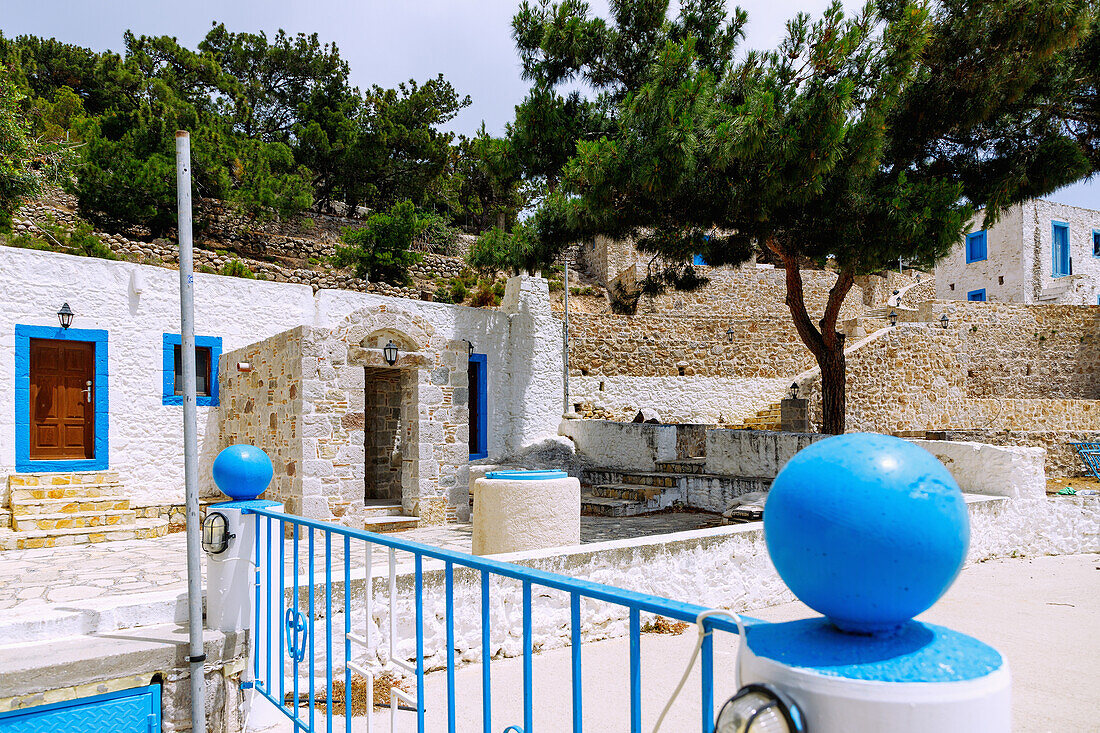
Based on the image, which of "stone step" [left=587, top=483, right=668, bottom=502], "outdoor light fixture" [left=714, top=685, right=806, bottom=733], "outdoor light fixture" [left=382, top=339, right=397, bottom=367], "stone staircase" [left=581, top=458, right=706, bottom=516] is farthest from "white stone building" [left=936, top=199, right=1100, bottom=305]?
"outdoor light fixture" [left=714, top=685, right=806, bottom=733]

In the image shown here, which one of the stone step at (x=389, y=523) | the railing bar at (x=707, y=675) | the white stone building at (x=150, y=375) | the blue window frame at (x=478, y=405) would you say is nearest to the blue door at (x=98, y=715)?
the railing bar at (x=707, y=675)

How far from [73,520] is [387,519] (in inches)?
147

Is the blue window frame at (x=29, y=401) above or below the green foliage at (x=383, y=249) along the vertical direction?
below

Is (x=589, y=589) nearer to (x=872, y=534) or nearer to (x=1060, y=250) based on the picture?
(x=872, y=534)

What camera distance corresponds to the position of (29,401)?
9.54m

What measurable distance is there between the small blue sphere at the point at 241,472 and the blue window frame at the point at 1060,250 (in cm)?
3095

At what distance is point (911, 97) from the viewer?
10406mm

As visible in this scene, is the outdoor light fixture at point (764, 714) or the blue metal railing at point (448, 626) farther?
the blue metal railing at point (448, 626)

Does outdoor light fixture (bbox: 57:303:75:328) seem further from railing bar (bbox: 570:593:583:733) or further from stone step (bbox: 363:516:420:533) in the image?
railing bar (bbox: 570:593:583:733)

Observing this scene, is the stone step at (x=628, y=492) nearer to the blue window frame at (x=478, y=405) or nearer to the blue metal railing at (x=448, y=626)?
the blue window frame at (x=478, y=405)

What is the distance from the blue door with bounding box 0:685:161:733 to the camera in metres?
3.00

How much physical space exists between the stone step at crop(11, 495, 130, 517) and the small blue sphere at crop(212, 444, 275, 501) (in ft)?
22.3

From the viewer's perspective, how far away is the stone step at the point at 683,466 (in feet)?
40.8

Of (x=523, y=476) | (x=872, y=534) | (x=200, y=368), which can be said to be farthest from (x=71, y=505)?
(x=872, y=534)
